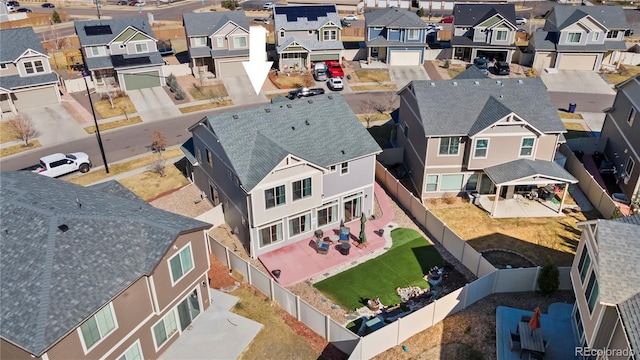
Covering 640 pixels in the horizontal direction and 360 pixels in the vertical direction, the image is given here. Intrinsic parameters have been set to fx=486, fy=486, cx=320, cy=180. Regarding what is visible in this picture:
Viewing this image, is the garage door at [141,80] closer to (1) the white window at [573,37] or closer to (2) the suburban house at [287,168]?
(2) the suburban house at [287,168]

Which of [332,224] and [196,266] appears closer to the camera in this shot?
[196,266]

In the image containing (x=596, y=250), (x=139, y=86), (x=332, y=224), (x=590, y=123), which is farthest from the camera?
(x=139, y=86)

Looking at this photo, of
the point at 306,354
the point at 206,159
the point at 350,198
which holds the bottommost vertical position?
the point at 306,354

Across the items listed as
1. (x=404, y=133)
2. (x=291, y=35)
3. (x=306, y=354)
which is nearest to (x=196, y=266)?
(x=306, y=354)

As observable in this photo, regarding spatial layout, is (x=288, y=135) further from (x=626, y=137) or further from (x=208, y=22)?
(x=208, y=22)

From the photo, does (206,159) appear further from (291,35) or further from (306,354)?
(291,35)

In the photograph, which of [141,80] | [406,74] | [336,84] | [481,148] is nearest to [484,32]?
[406,74]

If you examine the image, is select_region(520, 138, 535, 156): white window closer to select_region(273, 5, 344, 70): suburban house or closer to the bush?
the bush

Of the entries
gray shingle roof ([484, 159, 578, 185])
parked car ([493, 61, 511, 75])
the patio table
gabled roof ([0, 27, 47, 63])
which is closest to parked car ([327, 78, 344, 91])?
parked car ([493, 61, 511, 75])
